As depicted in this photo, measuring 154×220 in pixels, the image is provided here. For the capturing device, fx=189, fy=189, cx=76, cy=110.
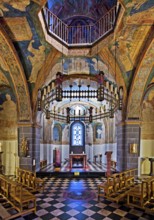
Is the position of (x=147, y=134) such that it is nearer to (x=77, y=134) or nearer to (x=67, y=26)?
(x=67, y=26)

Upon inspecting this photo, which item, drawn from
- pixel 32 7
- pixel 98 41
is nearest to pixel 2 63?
pixel 32 7

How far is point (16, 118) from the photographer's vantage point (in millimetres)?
12836

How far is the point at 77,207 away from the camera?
21.2 feet

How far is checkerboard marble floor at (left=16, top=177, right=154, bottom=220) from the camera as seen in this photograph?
570cm

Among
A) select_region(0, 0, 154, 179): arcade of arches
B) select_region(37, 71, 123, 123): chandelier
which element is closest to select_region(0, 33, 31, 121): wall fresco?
select_region(0, 0, 154, 179): arcade of arches

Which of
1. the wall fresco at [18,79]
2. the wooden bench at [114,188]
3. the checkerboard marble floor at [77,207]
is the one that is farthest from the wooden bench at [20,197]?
the wall fresco at [18,79]

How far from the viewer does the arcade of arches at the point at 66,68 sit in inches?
281

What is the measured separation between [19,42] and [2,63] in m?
1.81

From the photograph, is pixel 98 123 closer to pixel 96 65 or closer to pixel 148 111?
pixel 148 111

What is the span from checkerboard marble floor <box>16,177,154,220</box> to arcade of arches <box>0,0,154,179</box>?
155 inches

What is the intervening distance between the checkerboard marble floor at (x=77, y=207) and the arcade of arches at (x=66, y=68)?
3.95 m

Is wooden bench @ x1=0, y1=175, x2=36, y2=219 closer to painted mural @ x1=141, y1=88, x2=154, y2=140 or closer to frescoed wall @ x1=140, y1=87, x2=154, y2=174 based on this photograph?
frescoed wall @ x1=140, y1=87, x2=154, y2=174

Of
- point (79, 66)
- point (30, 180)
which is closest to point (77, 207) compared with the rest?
point (30, 180)

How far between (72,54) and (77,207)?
6.91 metres
